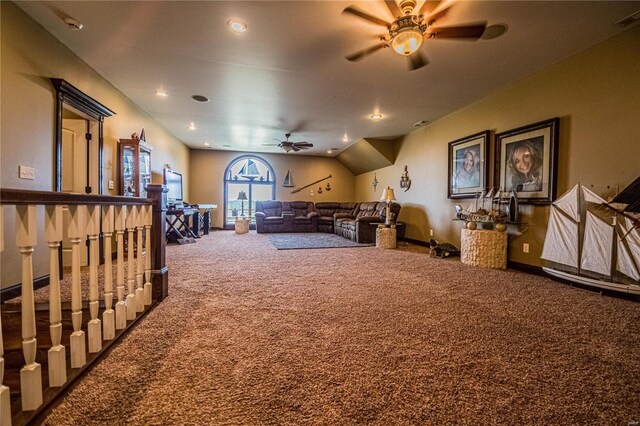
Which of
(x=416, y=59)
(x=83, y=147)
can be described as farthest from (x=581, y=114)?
(x=83, y=147)

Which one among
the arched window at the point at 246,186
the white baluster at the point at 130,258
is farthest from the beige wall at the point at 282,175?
the white baluster at the point at 130,258

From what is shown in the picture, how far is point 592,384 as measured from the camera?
1.31 m

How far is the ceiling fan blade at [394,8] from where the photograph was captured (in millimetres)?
2178

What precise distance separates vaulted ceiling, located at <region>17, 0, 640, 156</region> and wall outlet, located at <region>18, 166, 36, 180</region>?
1415mm

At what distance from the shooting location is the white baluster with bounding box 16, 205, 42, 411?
101cm

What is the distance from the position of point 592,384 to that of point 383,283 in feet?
5.83

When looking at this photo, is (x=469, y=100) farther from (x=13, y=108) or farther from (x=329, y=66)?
(x=13, y=108)

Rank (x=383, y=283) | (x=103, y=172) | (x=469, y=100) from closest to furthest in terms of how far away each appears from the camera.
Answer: (x=383, y=283)
(x=103, y=172)
(x=469, y=100)

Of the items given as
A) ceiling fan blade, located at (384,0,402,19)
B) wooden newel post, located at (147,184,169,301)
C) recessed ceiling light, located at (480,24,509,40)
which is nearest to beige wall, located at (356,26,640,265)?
recessed ceiling light, located at (480,24,509,40)

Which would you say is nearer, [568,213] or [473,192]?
[568,213]

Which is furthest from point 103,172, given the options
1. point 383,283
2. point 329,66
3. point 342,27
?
point 383,283

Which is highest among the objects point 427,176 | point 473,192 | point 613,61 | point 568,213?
point 613,61

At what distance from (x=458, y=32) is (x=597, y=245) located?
2.52m

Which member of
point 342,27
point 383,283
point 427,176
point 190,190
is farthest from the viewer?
point 190,190
